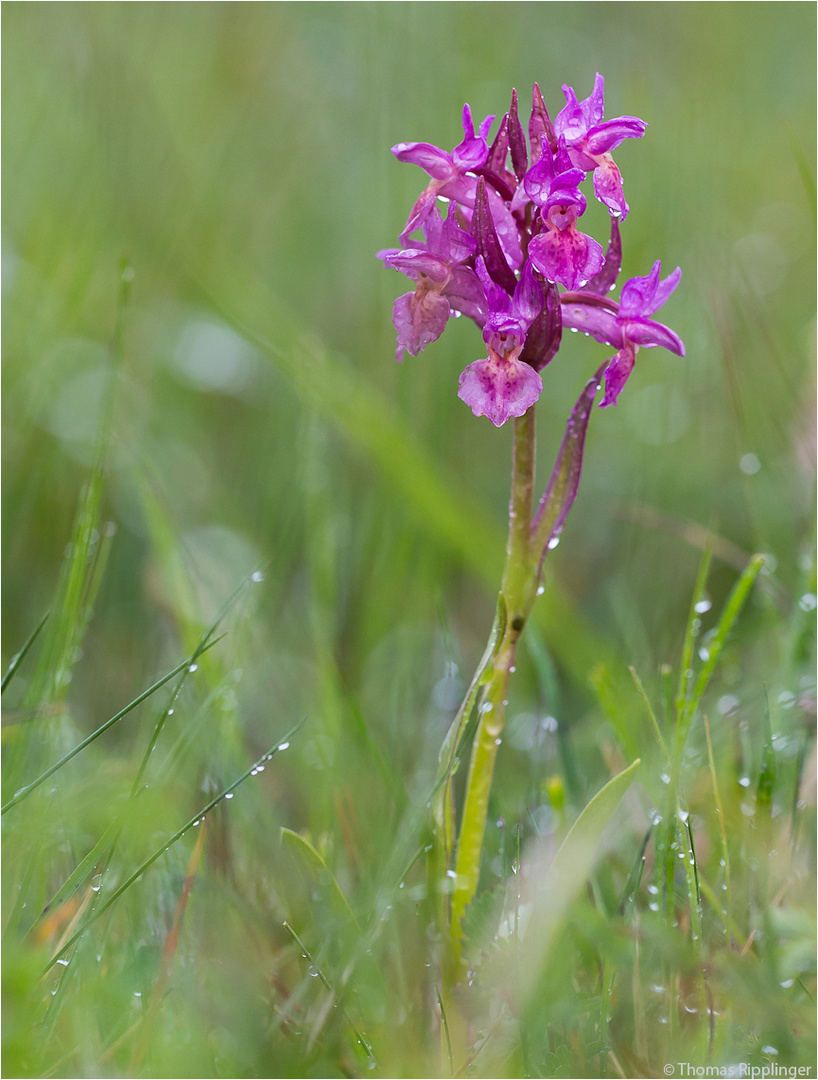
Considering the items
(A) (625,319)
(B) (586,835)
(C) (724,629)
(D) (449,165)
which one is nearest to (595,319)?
(A) (625,319)

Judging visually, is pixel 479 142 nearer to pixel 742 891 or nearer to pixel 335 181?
pixel 742 891

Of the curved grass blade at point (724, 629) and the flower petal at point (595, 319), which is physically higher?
the flower petal at point (595, 319)

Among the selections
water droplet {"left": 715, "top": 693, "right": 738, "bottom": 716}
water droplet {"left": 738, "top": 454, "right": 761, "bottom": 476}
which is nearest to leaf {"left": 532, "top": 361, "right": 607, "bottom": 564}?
water droplet {"left": 715, "top": 693, "right": 738, "bottom": 716}

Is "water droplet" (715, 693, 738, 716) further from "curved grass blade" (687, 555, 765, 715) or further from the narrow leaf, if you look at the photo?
the narrow leaf

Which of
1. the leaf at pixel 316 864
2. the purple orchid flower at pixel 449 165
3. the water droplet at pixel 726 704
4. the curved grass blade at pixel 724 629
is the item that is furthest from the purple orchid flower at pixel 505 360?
the water droplet at pixel 726 704

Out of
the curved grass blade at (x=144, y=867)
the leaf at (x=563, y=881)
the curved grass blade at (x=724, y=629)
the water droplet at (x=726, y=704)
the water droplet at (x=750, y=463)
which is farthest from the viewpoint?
the water droplet at (x=750, y=463)

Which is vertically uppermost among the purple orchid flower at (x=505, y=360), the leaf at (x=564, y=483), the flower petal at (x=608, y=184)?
the flower petal at (x=608, y=184)
